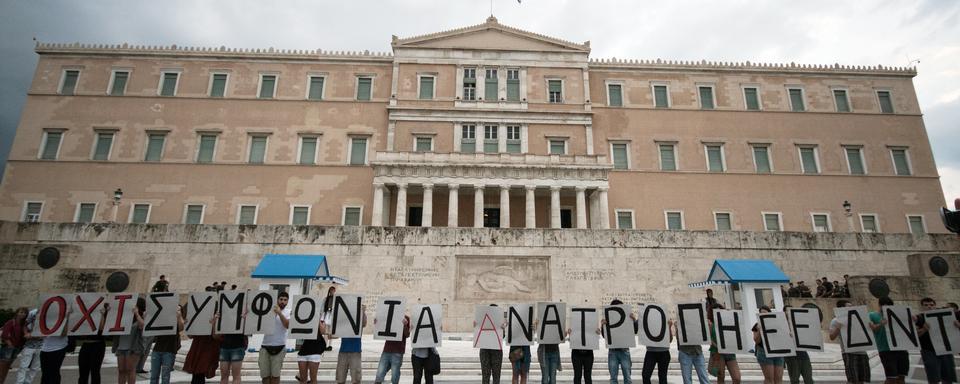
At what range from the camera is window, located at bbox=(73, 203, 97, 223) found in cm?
3081

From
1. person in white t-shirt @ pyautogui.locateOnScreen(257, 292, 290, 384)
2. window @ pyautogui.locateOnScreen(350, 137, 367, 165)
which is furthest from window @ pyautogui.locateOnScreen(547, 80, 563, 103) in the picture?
person in white t-shirt @ pyautogui.locateOnScreen(257, 292, 290, 384)

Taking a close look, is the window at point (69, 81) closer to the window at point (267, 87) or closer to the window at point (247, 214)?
the window at point (267, 87)

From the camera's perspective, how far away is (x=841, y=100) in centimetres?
3609

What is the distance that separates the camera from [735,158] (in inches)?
1351

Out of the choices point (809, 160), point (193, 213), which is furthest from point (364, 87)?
point (809, 160)

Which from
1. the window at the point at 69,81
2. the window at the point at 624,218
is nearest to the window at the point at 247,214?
the window at the point at 69,81

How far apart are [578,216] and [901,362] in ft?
68.8

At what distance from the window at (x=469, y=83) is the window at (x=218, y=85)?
16137 millimetres

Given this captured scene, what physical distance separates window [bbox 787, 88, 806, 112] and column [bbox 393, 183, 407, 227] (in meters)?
27.4

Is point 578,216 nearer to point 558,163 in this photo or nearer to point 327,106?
point 558,163

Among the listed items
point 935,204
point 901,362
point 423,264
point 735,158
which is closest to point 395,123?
point 423,264

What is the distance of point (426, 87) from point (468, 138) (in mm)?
4858

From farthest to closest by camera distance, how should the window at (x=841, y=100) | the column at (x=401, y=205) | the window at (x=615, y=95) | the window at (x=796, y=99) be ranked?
the window at (x=841, y=100) → the window at (x=796, y=99) → the window at (x=615, y=95) → the column at (x=401, y=205)

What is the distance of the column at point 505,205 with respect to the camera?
94.7 ft
